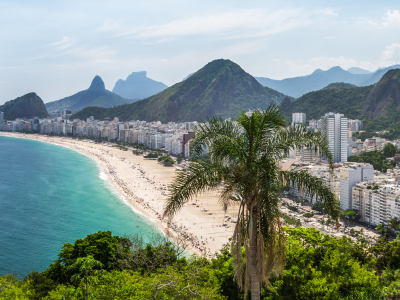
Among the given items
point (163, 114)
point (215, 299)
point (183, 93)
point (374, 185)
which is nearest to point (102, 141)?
point (163, 114)

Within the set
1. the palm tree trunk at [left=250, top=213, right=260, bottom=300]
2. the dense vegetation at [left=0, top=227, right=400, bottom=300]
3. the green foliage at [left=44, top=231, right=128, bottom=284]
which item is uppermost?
the palm tree trunk at [left=250, top=213, right=260, bottom=300]

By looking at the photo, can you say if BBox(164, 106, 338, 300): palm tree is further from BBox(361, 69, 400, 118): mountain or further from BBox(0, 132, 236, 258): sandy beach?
BBox(361, 69, 400, 118): mountain

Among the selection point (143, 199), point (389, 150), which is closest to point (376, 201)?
point (143, 199)

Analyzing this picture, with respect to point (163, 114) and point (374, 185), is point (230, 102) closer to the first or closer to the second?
point (163, 114)

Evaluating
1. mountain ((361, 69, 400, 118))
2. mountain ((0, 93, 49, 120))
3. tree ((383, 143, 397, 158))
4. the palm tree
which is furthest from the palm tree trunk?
mountain ((0, 93, 49, 120))

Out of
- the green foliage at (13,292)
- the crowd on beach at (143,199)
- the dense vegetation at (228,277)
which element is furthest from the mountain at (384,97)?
the green foliage at (13,292)
